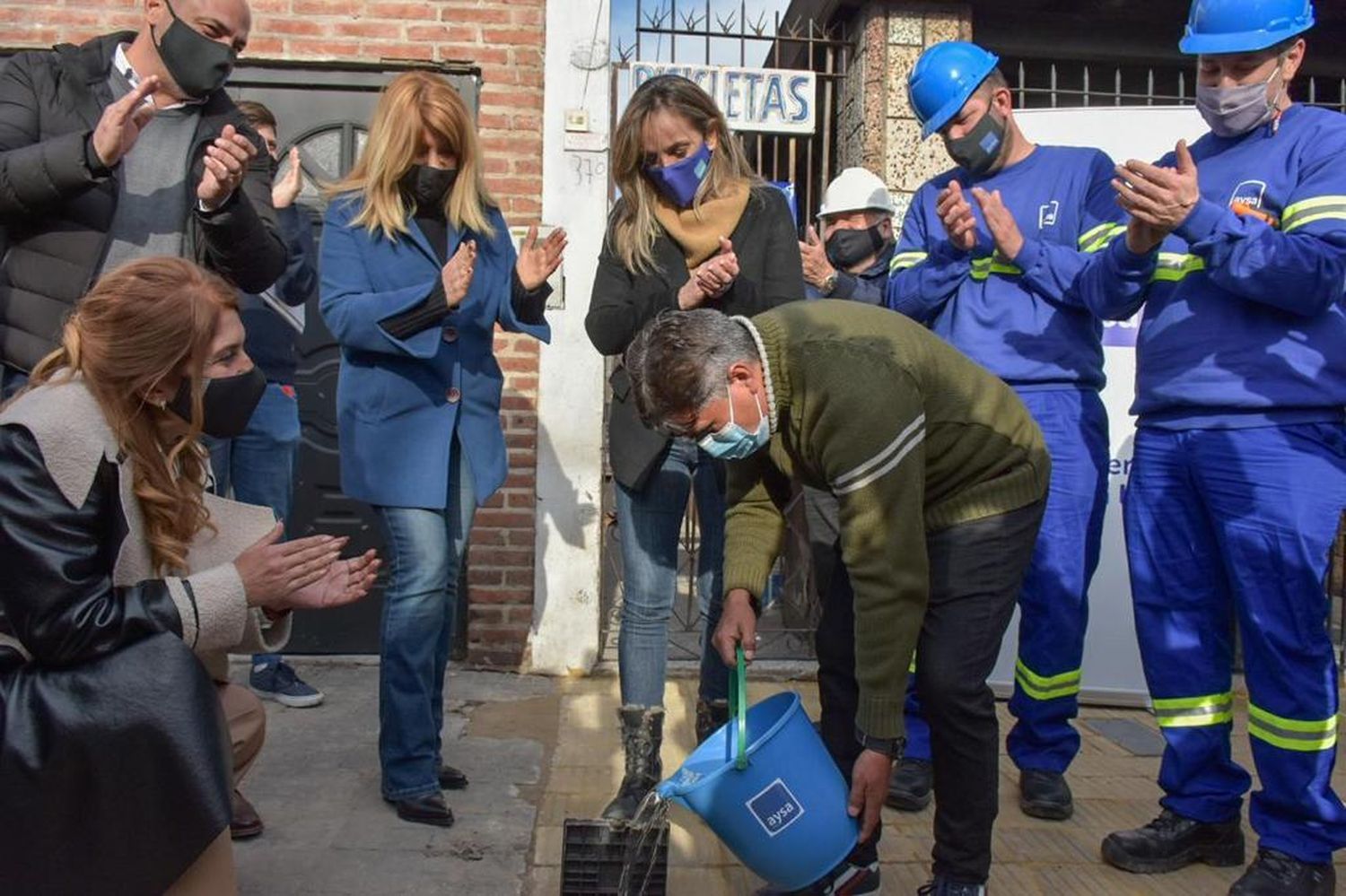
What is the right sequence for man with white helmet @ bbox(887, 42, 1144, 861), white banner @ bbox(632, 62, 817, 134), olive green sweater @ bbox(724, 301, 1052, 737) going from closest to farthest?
1. olive green sweater @ bbox(724, 301, 1052, 737)
2. man with white helmet @ bbox(887, 42, 1144, 861)
3. white banner @ bbox(632, 62, 817, 134)

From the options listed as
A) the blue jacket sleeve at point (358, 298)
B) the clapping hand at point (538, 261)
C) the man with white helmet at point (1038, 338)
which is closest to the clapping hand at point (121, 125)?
the blue jacket sleeve at point (358, 298)

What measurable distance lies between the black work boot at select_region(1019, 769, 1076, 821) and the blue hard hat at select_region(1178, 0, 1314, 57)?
207 centimetres

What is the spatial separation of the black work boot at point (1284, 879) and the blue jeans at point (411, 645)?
2090mm

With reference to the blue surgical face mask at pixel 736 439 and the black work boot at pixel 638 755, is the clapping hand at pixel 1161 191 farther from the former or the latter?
the black work boot at pixel 638 755

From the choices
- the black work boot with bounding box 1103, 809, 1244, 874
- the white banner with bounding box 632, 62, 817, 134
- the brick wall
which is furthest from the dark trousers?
the white banner with bounding box 632, 62, 817, 134

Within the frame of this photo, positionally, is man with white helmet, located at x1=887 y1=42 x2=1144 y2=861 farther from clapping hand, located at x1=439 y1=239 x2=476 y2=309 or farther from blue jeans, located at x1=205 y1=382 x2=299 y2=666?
blue jeans, located at x1=205 y1=382 x2=299 y2=666

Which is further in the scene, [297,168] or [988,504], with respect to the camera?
[297,168]

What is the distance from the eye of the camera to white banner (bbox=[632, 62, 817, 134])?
5488mm

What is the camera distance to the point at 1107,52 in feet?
21.2

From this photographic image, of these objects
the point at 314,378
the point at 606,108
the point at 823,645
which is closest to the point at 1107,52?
the point at 606,108

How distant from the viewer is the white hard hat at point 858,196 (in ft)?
16.2

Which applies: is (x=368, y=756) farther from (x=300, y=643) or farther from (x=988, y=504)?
(x=988, y=504)

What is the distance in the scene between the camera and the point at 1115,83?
6328 millimetres

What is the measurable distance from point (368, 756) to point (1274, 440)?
2799 millimetres
